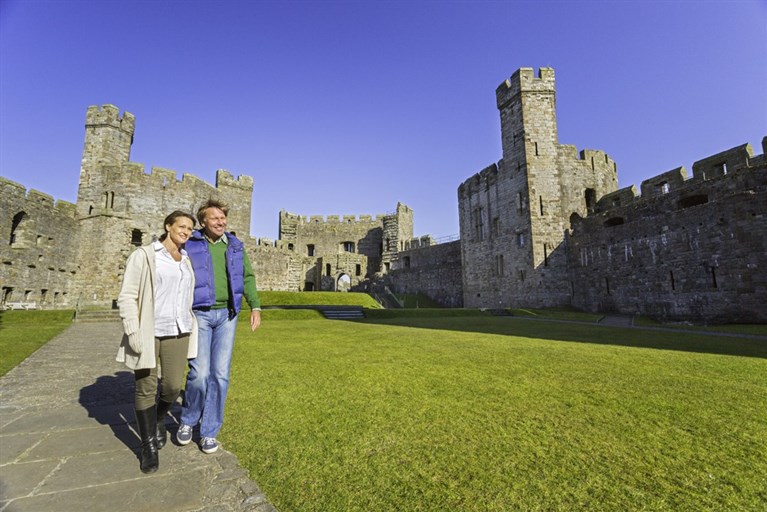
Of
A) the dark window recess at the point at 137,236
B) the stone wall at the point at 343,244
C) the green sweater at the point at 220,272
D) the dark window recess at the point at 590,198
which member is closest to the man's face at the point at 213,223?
the green sweater at the point at 220,272

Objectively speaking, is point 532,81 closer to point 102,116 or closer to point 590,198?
point 590,198

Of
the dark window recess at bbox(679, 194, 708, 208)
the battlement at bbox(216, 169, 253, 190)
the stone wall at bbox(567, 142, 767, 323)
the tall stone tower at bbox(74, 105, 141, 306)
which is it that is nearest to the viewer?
the stone wall at bbox(567, 142, 767, 323)

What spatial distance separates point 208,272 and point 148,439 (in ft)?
4.62

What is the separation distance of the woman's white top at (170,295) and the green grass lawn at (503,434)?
110 centimetres

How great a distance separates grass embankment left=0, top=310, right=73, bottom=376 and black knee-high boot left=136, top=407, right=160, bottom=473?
5.07 meters

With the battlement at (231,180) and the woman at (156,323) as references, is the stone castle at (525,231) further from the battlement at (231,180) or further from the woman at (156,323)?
the woman at (156,323)

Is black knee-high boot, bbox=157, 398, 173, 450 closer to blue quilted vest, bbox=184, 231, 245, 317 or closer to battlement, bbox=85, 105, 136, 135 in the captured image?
blue quilted vest, bbox=184, 231, 245, 317

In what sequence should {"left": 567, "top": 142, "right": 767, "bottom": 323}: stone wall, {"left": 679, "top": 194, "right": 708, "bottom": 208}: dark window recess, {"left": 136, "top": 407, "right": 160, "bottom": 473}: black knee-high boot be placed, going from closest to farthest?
{"left": 136, "top": 407, "right": 160, "bottom": 473}: black knee-high boot < {"left": 567, "top": 142, "right": 767, "bottom": 323}: stone wall < {"left": 679, "top": 194, "right": 708, "bottom": 208}: dark window recess

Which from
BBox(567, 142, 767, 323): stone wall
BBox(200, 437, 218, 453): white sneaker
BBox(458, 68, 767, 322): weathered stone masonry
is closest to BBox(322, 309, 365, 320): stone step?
BBox(458, 68, 767, 322): weathered stone masonry

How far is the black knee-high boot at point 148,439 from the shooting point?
2.67 metres

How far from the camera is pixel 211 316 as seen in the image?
3395 millimetres

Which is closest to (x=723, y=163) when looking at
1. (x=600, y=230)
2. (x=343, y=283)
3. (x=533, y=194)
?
(x=600, y=230)

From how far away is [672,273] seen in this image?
719 inches

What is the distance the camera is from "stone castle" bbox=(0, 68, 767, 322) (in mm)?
16734
